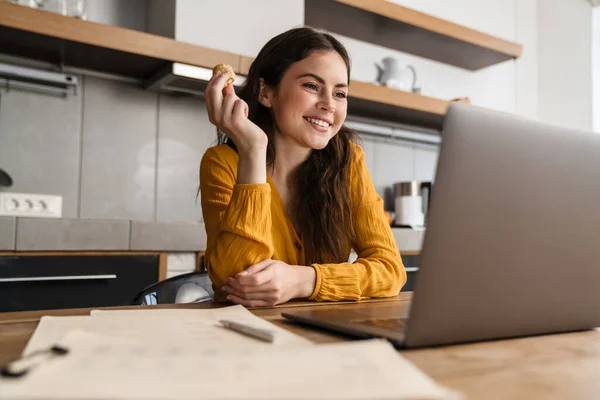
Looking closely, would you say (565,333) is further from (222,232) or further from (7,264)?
(7,264)

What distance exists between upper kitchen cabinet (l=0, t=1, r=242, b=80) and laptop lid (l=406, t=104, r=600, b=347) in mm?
1894

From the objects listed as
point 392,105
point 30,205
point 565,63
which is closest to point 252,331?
point 30,205

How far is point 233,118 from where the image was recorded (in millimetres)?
1107

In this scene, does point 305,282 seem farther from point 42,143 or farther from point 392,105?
point 392,105

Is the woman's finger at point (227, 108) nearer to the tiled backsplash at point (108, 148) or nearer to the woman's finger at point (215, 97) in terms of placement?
the woman's finger at point (215, 97)

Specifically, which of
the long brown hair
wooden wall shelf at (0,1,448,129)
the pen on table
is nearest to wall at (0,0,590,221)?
wooden wall shelf at (0,1,448,129)

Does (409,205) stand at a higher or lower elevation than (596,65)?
lower

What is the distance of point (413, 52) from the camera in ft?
11.8

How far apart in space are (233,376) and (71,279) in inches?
68.6

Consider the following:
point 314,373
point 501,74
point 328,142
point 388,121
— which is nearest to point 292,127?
point 328,142

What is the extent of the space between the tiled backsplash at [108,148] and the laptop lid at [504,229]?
2156 millimetres

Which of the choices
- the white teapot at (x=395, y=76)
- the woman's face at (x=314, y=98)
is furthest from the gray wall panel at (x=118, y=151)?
the white teapot at (x=395, y=76)

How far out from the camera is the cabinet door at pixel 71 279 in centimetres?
184

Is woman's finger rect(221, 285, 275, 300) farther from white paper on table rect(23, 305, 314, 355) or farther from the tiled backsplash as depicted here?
the tiled backsplash
